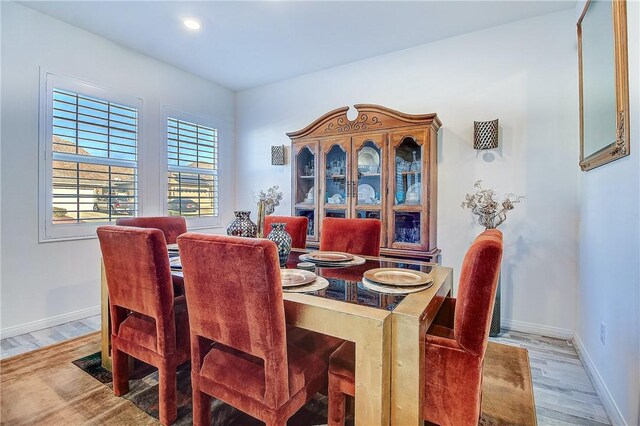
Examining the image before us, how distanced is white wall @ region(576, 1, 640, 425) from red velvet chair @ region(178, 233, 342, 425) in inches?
58.6

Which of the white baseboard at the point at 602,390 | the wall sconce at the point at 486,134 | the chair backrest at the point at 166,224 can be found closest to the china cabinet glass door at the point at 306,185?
the chair backrest at the point at 166,224

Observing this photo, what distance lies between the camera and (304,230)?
2.73m

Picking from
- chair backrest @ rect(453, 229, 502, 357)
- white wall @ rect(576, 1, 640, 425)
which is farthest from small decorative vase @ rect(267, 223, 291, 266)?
white wall @ rect(576, 1, 640, 425)

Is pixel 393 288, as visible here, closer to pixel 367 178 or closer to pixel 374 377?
pixel 374 377

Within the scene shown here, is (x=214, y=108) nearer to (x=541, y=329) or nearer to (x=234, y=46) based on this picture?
(x=234, y=46)

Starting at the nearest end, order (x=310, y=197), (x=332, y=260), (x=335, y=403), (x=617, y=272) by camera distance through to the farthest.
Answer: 1. (x=335, y=403)
2. (x=617, y=272)
3. (x=332, y=260)
4. (x=310, y=197)

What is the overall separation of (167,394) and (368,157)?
2.46 metres

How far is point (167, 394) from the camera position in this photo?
1.56 metres

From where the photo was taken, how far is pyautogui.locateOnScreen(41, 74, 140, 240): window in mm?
2863

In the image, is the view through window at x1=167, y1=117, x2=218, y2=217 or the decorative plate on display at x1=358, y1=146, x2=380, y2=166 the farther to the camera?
the view through window at x1=167, y1=117, x2=218, y2=217

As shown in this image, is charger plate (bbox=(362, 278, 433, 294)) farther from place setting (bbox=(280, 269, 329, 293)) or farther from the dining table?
place setting (bbox=(280, 269, 329, 293))

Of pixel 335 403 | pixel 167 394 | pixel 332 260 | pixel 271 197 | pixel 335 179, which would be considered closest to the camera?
pixel 335 403

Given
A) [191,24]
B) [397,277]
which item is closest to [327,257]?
[397,277]

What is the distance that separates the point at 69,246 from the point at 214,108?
7.83ft
